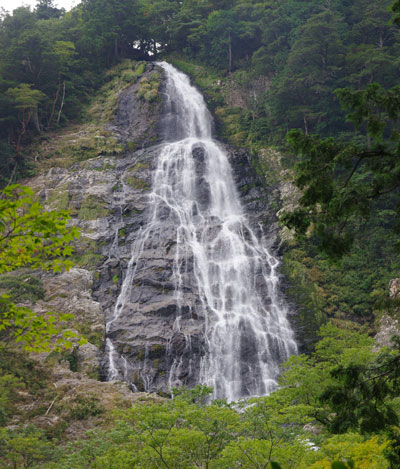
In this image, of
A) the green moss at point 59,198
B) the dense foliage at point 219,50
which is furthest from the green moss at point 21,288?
the dense foliage at point 219,50

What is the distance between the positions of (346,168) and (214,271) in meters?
17.1

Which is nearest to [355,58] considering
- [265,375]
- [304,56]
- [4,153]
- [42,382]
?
[304,56]

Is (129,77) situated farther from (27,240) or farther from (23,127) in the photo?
(27,240)

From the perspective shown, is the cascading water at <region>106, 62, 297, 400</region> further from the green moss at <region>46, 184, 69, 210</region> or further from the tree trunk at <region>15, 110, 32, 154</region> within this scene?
the tree trunk at <region>15, 110, 32, 154</region>

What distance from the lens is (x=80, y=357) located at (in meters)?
18.5

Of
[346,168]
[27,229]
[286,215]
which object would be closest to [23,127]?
[286,215]

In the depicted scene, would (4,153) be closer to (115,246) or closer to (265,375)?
(115,246)

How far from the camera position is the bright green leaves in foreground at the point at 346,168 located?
625 centimetres

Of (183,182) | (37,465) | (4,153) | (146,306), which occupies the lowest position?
(146,306)

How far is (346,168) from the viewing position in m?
6.28

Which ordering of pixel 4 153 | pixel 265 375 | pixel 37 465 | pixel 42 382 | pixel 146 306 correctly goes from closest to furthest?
pixel 37 465 → pixel 42 382 → pixel 265 375 → pixel 146 306 → pixel 4 153

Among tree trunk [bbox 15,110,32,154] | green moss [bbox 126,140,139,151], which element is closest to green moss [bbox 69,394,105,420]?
tree trunk [bbox 15,110,32,154]

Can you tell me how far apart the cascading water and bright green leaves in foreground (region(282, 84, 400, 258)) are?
12949 mm

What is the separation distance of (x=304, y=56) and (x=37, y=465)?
104ft
